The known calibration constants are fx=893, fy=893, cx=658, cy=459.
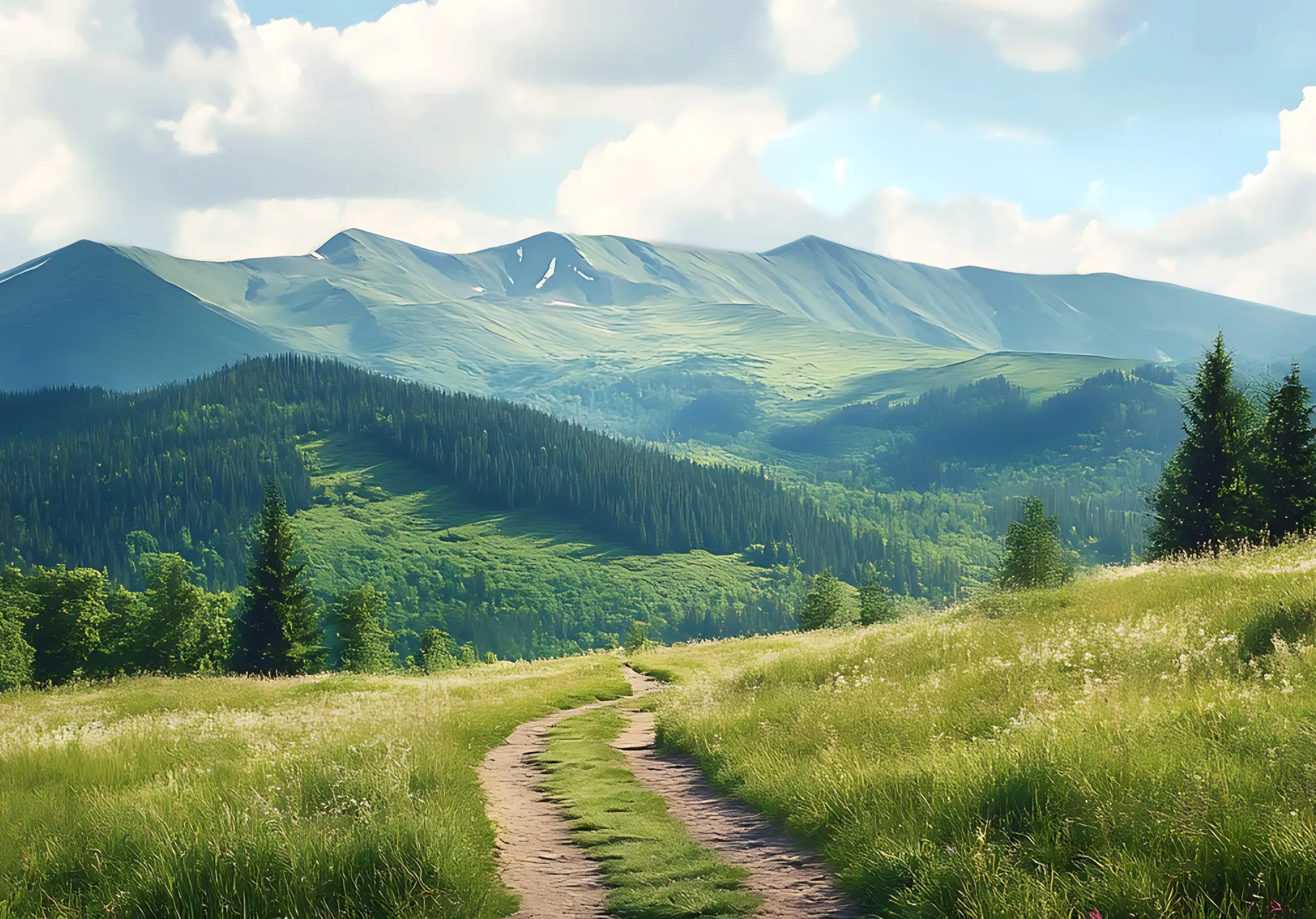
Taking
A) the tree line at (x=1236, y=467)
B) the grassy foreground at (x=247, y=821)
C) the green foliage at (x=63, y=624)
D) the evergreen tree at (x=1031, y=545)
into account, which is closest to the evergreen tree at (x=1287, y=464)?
the tree line at (x=1236, y=467)

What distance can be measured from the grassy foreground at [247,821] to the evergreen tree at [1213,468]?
138 ft

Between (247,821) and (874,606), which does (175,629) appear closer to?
(874,606)

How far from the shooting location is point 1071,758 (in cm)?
909

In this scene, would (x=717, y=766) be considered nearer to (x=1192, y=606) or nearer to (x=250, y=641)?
(x=1192, y=606)

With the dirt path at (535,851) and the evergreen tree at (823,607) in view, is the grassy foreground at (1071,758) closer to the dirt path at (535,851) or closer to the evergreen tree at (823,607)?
the dirt path at (535,851)

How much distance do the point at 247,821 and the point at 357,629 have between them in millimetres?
83222

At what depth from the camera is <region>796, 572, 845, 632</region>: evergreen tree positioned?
91.9m

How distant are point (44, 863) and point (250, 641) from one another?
6646 centimetres

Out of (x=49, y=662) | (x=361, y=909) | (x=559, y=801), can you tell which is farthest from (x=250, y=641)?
Answer: (x=361, y=909)

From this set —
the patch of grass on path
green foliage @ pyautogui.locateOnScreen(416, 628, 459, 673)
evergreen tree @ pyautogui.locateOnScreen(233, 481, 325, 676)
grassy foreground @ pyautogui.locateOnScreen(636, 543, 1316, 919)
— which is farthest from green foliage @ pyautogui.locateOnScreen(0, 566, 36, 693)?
grassy foreground @ pyautogui.locateOnScreen(636, 543, 1316, 919)

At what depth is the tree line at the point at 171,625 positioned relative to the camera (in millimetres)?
70438

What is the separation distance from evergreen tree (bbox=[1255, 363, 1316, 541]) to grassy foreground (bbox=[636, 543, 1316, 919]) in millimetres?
29720

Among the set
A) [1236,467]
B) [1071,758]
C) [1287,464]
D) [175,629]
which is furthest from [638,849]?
[175,629]

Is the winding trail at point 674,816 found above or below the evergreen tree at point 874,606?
above
